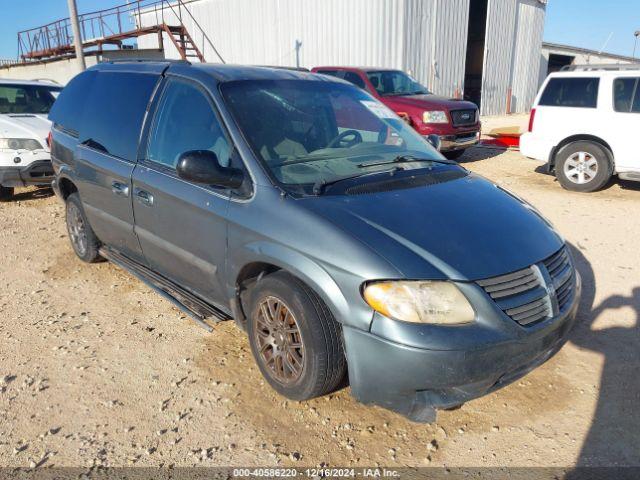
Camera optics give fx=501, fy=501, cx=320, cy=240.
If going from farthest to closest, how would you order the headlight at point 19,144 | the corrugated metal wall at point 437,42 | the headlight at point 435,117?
the corrugated metal wall at point 437,42 → the headlight at point 435,117 → the headlight at point 19,144

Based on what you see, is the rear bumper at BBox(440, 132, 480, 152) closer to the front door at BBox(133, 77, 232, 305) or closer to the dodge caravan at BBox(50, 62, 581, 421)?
the dodge caravan at BBox(50, 62, 581, 421)

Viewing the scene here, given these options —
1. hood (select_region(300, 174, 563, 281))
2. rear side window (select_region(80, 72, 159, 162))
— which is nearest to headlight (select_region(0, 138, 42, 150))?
rear side window (select_region(80, 72, 159, 162))

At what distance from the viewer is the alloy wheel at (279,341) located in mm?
2658

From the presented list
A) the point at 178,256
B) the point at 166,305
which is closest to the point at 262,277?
the point at 178,256

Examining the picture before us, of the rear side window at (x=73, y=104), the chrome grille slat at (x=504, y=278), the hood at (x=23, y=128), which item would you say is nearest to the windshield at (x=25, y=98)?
the hood at (x=23, y=128)

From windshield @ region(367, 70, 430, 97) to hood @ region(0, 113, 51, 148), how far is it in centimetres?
644

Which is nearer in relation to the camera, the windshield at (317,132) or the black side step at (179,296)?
the windshield at (317,132)

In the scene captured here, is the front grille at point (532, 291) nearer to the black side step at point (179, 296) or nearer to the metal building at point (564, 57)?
the black side step at point (179, 296)

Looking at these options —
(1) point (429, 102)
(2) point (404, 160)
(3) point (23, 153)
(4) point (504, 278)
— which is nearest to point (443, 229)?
(4) point (504, 278)

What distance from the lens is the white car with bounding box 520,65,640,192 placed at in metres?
7.30

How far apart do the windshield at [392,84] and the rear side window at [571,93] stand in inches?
138

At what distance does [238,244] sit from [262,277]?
9.1 inches

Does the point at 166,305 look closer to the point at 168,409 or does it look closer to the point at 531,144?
the point at 168,409

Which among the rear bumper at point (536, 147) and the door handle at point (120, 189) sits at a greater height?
the door handle at point (120, 189)
